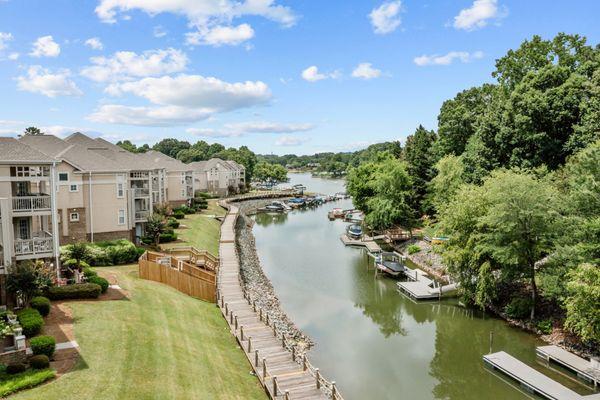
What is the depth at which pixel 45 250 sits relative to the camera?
23.1 metres

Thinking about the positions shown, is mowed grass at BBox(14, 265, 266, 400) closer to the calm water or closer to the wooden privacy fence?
the wooden privacy fence

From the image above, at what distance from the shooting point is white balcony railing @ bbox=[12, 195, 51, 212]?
23359 millimetres

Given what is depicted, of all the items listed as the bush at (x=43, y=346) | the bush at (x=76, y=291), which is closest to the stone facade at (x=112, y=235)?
the bush at (x=76, y=291)

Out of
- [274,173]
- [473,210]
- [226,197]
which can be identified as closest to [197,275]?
[473,210]

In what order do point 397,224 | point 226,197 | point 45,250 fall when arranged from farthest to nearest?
point 226,197, point 397,224, point 45,250

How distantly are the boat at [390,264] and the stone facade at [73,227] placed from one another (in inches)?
1032

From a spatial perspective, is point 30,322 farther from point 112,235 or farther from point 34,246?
point 112,235

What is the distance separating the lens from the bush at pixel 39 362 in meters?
14.9

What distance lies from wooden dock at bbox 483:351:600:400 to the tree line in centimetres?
261

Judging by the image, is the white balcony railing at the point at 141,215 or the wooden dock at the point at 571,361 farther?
the white balcony railing at the point at 141,215

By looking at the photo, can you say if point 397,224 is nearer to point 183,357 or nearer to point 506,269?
point 506,269

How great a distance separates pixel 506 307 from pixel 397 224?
2694 centimetres

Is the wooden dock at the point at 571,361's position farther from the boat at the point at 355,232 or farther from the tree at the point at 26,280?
the boat at the point at 355,232

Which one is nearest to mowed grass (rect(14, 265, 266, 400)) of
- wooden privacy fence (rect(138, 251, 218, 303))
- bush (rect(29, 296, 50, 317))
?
bush (rect(29, 296, 50, 317))
